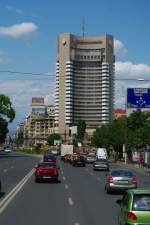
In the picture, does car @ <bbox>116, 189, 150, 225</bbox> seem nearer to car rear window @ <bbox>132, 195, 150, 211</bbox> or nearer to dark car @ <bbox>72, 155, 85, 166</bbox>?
car rear window @ <bbox>132, 195, 150, 211</bbox>

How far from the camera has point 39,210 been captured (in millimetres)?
21703

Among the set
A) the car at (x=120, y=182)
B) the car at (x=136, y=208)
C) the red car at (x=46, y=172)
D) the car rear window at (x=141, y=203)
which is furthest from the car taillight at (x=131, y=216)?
the red car at (x=46, y=172)

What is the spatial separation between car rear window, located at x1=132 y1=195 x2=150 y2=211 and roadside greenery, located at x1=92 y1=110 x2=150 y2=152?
248 feet

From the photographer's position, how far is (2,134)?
5226 inches

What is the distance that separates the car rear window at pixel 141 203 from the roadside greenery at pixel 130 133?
75.6 metres

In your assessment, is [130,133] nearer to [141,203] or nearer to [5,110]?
[5,110]

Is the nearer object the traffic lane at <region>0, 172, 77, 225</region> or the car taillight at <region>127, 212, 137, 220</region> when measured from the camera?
the car taillight at <region>127, 212, 137, 220</region>

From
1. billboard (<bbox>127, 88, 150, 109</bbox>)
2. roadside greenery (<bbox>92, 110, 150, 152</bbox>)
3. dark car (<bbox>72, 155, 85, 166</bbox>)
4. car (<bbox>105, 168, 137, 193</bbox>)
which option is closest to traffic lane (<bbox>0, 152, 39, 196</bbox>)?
car (<bbox>105, 168, 137, 193</bbox>)

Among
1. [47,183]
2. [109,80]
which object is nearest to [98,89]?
[109,80]

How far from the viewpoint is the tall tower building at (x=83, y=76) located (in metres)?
99.4

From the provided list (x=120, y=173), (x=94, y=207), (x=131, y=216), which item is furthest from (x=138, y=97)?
(x=131, y=216)

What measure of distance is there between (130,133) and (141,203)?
292 feet

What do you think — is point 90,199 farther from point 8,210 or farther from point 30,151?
point 30,151

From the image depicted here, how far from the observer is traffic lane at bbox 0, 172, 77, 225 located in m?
18.2
